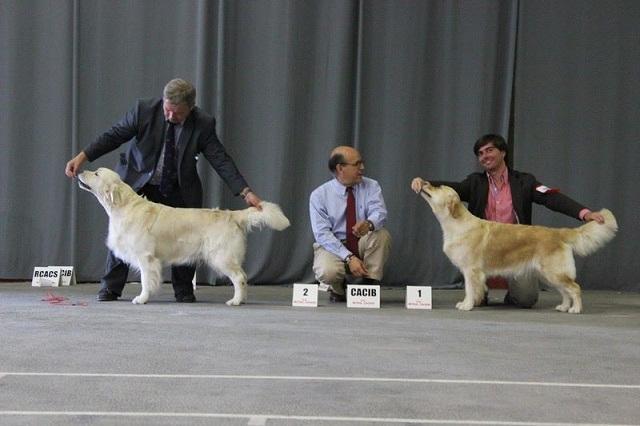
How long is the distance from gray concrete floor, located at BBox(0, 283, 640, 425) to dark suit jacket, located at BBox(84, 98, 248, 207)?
2.43ft

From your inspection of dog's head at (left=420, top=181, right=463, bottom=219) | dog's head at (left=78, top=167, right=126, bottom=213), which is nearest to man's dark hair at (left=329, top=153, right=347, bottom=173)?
dog's head at (left=420, top=181, right=463, bottom=219)

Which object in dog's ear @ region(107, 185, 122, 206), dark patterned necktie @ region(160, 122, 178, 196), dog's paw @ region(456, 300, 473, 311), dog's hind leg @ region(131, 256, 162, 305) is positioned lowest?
dog's paw @ region(456, 300, 473, 311)

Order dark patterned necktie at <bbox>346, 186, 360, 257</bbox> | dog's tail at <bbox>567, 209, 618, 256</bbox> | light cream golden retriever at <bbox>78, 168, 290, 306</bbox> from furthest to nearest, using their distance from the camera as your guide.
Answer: dark patterned necktie at <bbox>346, 186, 360, 257</bbox> → light cream golden retriever at <bbox>78, 168, 290, 306</bbox> → dog's tail at <bbox>567, 209, 618, 256</bbox>

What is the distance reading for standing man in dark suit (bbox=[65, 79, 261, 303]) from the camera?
4.78 m

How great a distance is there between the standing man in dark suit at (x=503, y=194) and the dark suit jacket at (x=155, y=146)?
4.06ft

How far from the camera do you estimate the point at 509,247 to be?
466cm

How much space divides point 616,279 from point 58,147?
14.1ft

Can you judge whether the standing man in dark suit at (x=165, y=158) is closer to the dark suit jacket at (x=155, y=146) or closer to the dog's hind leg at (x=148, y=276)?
the dark suit jacket at (x=155, y=146)

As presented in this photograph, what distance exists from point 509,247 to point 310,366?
216 centimetres

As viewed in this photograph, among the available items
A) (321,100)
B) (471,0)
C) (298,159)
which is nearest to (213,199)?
(298,159)

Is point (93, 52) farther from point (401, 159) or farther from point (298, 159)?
point (401, 159)

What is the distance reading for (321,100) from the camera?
6418 millimetres

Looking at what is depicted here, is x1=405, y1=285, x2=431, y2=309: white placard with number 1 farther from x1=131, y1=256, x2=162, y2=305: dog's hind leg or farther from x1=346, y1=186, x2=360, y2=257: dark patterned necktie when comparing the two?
x1=131, y1=256, x2=162, y2=305: dog's hind leg

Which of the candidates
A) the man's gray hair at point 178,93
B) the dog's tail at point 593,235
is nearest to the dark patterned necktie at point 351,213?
the man's gray hair at point 178,93
